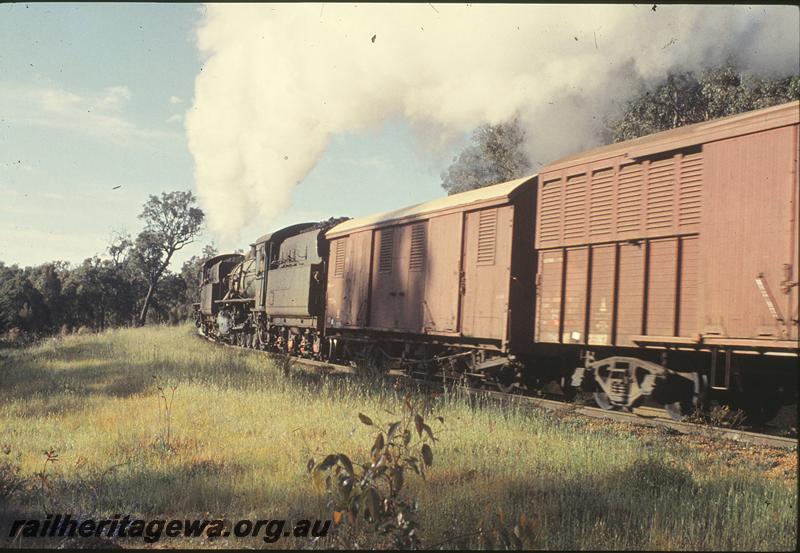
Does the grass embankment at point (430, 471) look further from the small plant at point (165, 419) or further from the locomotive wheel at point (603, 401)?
the locomotive wheel at point (603, 401)

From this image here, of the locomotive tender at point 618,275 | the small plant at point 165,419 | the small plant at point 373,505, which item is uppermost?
the locomotive tender at point 618,275

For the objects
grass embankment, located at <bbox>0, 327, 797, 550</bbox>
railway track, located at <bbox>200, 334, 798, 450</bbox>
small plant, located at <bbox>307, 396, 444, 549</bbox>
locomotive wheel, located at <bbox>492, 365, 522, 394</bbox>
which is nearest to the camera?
small plant, located at <bbox>307, 396, 444, 549</bbox>

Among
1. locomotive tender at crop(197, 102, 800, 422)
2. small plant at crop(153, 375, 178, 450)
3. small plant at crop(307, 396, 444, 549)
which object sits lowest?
small plant at crop(153, 375, 178, 450)

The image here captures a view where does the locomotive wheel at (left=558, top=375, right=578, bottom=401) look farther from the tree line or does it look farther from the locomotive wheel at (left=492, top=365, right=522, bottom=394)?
the tree line

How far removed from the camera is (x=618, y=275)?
27.5 ft

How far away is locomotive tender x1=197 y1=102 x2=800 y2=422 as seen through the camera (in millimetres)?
6586

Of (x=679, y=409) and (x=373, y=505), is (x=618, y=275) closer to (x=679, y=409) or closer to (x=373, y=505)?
(x=679, y=409)

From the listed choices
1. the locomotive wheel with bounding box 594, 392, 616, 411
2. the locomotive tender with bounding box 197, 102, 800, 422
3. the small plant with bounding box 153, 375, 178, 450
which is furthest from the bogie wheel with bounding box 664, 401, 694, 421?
the small plant with bounding box 153, 375, 178, 450

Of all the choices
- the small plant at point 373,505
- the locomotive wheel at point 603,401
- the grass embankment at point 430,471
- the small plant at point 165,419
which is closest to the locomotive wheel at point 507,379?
the locomotive wheel at point 603,401

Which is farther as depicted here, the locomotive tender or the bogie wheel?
the bogie wheel

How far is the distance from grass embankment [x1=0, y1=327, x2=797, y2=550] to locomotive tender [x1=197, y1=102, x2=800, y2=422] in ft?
3.65

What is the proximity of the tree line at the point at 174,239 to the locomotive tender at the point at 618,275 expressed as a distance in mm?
6732

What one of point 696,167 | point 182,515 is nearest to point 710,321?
point 696,167

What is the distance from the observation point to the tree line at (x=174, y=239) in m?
19.0
